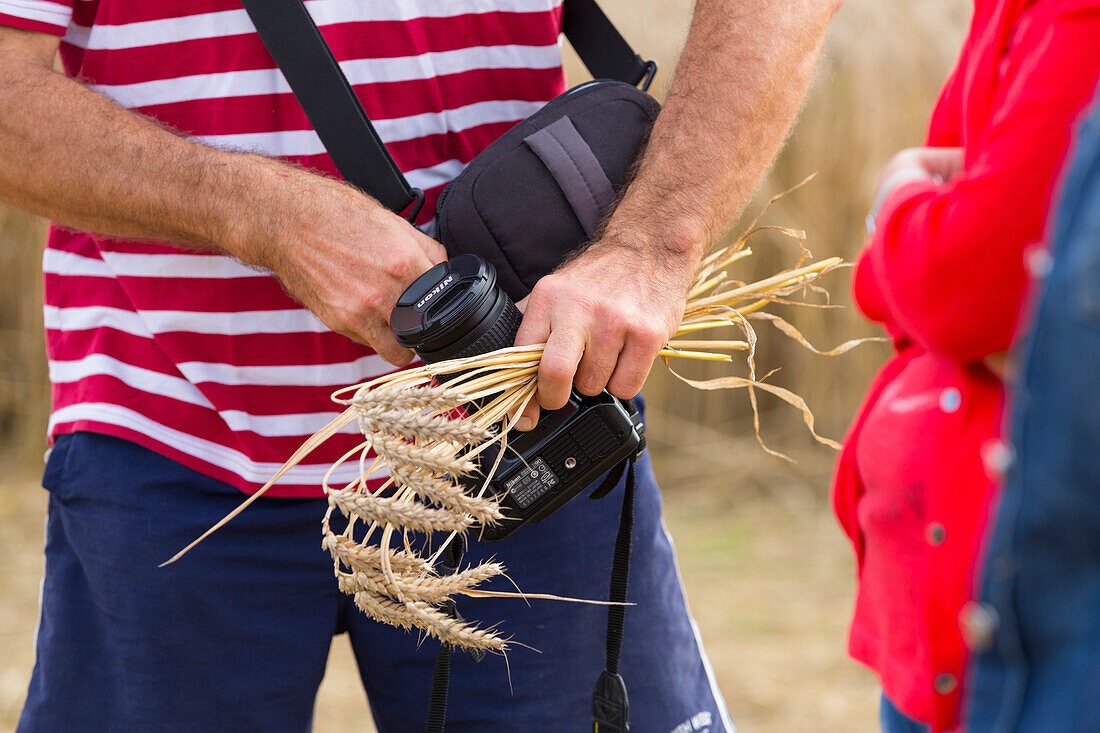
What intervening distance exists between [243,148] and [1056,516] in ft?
2.91

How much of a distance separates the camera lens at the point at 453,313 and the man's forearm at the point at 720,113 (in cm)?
18

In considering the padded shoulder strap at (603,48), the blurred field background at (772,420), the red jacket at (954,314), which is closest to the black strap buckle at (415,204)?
the padded shoulder strap at (603,48)

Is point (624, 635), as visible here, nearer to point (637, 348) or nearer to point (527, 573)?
point (527, 573)

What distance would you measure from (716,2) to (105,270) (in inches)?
29.4

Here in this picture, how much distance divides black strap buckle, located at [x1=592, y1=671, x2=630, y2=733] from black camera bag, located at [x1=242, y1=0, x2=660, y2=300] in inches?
16.3

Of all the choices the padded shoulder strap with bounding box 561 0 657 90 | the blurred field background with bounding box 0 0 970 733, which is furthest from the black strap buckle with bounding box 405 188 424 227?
the blurred field background with bounding box 0 0 970 733

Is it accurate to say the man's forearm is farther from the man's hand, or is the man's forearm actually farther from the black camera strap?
the black camera strap

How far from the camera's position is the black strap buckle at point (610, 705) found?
1063 millimetres

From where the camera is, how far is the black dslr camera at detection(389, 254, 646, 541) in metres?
0.93

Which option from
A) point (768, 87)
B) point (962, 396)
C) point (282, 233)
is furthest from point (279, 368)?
point (962, 396)

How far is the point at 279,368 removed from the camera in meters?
1.14

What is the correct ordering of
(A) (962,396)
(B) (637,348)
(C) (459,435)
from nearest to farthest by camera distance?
1. (A) (962,396)
2. (C) (459,435)
3. (B) (637,348)

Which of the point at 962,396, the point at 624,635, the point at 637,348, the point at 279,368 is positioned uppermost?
the point at 962,396

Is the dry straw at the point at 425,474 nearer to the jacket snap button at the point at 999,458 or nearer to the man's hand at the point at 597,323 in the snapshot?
the man's hand at the point at 597,323
